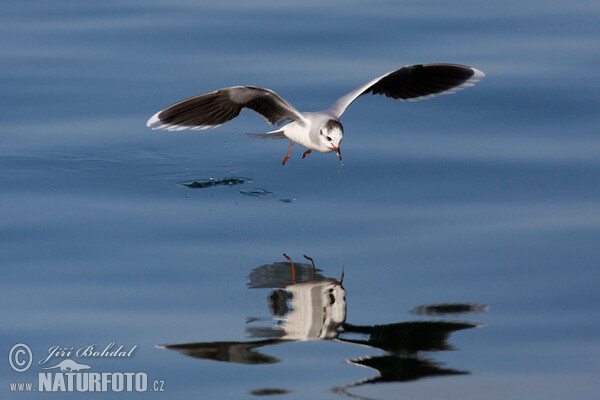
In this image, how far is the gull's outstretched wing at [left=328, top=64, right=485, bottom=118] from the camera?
9.88 metres

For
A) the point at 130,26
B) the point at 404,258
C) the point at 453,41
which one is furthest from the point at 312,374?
the point at 130,26

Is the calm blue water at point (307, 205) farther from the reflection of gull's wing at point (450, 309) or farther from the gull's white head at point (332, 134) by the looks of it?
the gull's white head at point (332, 134)

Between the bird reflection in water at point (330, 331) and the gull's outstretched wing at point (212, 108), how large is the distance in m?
1.93

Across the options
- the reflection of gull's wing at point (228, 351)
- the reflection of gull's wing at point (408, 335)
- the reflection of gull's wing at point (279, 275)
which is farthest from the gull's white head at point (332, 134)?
the reflection of gull's wing at point (228, 351)

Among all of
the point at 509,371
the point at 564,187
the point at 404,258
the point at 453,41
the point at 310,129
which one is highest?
the point at 453,41

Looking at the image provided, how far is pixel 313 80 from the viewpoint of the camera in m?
11.6

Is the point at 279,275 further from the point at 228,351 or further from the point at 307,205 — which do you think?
the point at 307,205

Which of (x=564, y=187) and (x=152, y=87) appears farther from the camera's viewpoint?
(x=152, y=87)

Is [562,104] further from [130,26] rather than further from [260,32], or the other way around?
[130,26]

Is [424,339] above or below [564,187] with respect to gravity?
below

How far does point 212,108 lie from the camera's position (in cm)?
870

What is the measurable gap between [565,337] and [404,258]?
1551 millimetres

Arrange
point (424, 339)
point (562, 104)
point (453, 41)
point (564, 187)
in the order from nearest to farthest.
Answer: point (424, 339), point (564, 187), point (562, 104), point (453, 41)

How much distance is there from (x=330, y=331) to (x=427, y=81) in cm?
434
